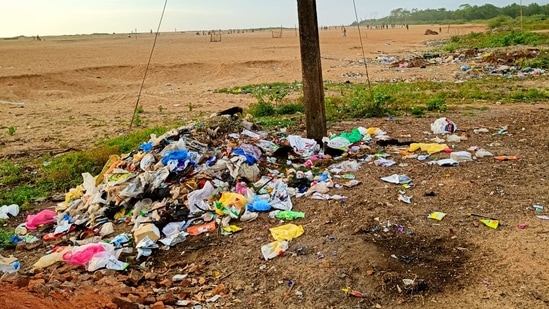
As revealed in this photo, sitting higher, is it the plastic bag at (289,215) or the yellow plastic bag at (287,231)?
the plastic bag at (289,215)

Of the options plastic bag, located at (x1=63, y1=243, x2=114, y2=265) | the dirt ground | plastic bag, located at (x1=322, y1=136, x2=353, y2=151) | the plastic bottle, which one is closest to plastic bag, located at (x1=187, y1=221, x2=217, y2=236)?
the dirt ground

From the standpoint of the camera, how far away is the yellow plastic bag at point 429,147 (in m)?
5.27

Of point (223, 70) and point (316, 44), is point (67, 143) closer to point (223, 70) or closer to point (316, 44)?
point (316, 44)

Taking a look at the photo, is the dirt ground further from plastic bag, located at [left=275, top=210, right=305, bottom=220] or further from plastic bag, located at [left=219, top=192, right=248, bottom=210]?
plastic bag, located at [left=219, top=192, right=248, bottom=210]

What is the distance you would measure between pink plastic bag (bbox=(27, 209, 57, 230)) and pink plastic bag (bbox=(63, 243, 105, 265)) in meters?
1.11

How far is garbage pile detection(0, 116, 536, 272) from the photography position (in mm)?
3768

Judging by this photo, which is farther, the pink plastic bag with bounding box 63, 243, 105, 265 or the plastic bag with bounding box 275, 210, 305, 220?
the plastic bag with bounding box 275, 210, 305, 220

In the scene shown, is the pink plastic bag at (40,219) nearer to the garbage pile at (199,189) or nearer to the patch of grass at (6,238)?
the garbage pile at (199,189)

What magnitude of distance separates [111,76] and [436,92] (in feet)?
44.7

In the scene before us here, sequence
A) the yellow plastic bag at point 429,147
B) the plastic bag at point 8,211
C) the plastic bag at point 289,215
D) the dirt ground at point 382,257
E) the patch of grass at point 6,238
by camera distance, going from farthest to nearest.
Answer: the yellow plastic bag at point 429,147 → the plastic bag at point 8,211 → the patch of grass at point 6,238 → the plastic bag at point 289,215 → the dirt ground at point 382,257

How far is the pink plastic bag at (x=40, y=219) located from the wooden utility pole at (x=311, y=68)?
3041 mm

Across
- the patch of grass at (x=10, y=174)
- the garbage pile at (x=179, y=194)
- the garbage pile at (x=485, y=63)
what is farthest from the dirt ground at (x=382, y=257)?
the garbage pile at (x=485, y=63)

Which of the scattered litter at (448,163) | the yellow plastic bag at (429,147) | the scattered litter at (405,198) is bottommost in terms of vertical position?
the scattered litter at (405,198)

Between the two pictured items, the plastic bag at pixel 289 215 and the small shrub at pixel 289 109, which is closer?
the plastic bag at pixel 289 215
